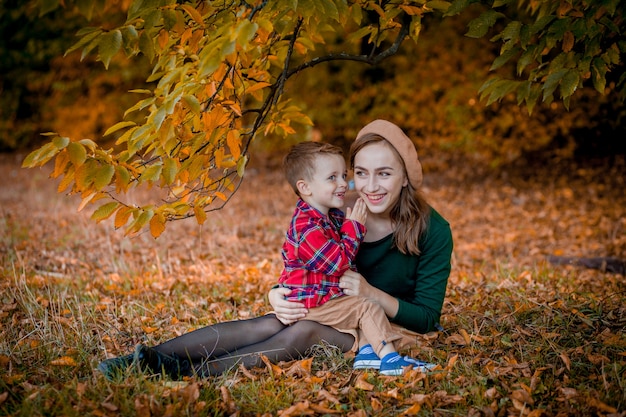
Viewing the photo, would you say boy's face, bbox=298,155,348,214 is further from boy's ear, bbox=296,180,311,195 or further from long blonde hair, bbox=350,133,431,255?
long blonde hair, bbox=350,133,431,255

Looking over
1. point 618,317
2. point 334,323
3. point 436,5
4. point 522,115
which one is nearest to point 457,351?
point 334,323

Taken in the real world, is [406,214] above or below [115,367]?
above

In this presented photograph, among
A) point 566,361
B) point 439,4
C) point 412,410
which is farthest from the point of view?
point 439,4

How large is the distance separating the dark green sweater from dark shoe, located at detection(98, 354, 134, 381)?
1.42 meters

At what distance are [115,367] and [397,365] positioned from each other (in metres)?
1.40

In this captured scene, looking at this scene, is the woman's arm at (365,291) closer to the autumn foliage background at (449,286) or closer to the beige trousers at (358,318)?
the beige trousers at (358,318)

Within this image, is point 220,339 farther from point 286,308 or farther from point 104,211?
point 104,211

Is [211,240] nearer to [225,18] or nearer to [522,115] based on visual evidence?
[225,18]

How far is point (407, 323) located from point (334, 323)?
1.40 feet

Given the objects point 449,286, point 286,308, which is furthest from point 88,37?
point 449,286

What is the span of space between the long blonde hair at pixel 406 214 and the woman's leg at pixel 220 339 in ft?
2.80

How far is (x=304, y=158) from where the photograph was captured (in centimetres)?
316

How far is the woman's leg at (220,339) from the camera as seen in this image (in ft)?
10.1

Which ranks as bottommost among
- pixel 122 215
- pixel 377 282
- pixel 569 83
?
pixel 377 282
